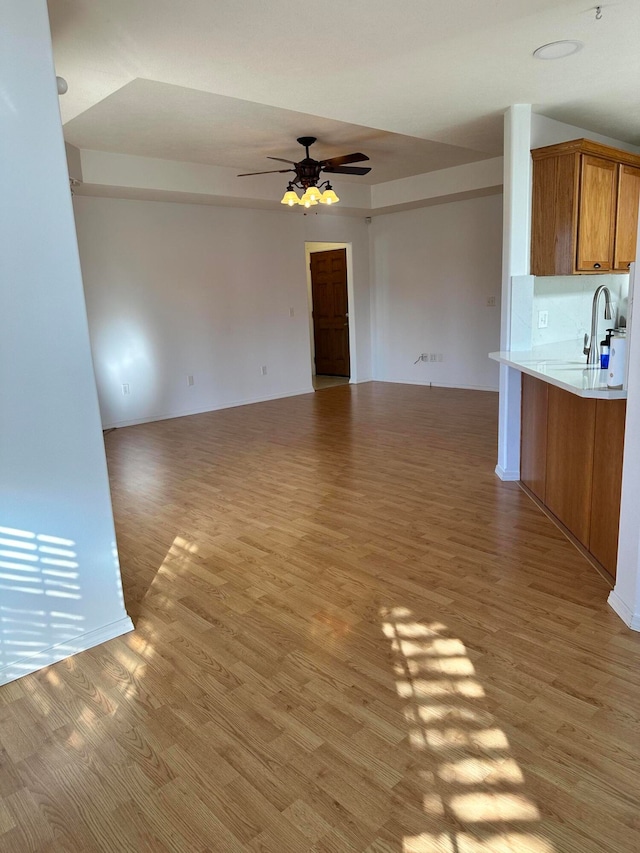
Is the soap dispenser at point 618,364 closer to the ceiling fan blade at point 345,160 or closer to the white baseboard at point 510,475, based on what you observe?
the white baseboard at point 510,475

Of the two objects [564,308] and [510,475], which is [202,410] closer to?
[510,475]

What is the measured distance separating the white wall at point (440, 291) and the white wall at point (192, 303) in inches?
35.0

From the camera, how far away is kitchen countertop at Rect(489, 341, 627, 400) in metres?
2.43

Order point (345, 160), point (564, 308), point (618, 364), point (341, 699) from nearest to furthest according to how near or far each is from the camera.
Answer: point (341, 699)
point (618, 364)
point (564, 308)
point (345, 160)

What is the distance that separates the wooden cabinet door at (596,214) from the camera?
3754 mm

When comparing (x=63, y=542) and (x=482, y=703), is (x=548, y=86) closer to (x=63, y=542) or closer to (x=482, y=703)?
(x=482, y=703)

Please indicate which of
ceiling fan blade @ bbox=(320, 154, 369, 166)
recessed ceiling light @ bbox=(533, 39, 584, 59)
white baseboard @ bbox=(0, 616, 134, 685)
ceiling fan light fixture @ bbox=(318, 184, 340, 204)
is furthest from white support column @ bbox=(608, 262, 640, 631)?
ceiling fan light fixture @ bbox=(318, 184, 340, 204)

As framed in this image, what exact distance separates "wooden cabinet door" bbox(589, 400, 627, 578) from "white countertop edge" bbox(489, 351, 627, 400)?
0.17 meters

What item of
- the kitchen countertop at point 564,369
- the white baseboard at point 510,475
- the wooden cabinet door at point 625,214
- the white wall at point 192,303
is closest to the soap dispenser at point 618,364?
the kitchen countertop at point 564,369

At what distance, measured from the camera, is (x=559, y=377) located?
9.31 feet

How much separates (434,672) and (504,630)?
41 cm

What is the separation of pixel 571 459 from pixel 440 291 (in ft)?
17.2

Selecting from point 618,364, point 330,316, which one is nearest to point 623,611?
point 618,364

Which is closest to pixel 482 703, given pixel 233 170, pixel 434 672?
pixel 434 672
